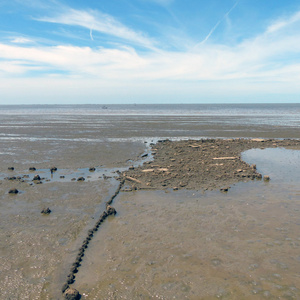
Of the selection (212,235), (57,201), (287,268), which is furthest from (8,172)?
(287,268)

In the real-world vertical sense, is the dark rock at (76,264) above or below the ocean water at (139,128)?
below

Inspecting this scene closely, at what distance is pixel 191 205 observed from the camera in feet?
35.4

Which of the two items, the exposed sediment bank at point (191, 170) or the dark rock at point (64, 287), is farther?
the exposed sediment bank at point (191, 170)

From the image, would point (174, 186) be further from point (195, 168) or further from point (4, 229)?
point (4, 229)

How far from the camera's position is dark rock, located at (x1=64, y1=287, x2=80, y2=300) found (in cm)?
547

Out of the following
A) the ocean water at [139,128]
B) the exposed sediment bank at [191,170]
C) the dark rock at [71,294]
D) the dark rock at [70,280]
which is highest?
the ocean water at [139,128]

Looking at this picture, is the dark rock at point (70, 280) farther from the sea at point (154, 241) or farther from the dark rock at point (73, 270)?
the dark rock at point (73, 270)

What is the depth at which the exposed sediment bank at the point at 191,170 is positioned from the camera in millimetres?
13742

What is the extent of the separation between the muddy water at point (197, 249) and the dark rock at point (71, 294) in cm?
22

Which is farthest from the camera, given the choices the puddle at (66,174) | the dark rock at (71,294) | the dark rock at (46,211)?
the puddle at (66,174)

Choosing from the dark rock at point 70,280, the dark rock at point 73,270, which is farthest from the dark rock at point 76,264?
the dark rock at point 70,280

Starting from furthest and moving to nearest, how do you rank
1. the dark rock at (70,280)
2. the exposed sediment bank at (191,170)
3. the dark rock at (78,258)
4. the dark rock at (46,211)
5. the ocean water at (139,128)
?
1. the ocean water at (139,128)
2. the exposed sediment bank at (191,170)
3. the dark rock at (46,211)
4. the dark rock at (78,258)
5. the dark rock at (70,280)

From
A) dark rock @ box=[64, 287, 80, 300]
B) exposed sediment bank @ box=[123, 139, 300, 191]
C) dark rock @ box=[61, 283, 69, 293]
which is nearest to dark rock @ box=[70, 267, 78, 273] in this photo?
dark rock @ box=[61, 283, 69, 293]

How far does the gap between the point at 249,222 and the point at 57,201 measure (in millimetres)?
7802
